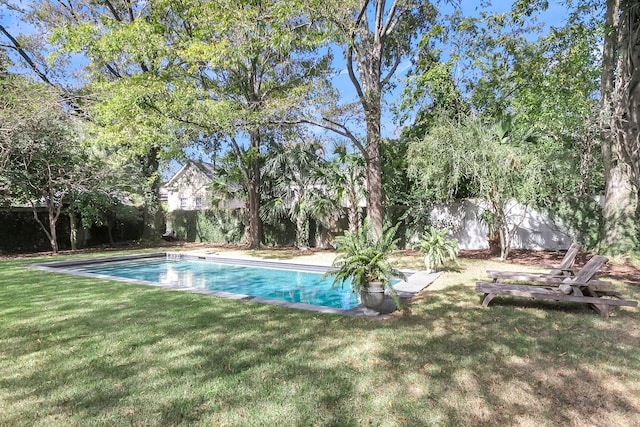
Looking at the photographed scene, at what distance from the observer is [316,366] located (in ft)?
11.5

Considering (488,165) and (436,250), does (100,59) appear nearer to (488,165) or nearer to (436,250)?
(436,250)

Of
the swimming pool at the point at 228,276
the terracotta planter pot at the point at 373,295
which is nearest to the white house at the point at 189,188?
the swimming pool at the point at 228,276

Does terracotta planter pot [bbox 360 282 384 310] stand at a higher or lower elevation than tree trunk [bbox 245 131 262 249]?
lower

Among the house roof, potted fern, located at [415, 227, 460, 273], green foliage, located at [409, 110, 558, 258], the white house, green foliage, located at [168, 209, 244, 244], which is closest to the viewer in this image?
potted fern, located at [415, 227, 460, 273]

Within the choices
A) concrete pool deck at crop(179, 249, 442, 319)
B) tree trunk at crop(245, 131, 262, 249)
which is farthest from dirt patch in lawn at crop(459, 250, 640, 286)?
tree trunk at crop(245, 131, 262, 249)

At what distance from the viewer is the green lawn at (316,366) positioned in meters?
2.71

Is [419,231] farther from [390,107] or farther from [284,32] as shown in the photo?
[284,32]

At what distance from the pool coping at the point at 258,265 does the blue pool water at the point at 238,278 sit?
24 centimetres

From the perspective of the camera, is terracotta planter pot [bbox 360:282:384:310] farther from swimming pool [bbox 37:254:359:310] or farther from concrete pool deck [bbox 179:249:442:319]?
swimming pool [bbox 37:254:359:310]

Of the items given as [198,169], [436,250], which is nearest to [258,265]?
[436,250]

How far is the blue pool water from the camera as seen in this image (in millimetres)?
8461

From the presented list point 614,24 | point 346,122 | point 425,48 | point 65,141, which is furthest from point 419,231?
point 65,141

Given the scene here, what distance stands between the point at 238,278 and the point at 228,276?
0.58m

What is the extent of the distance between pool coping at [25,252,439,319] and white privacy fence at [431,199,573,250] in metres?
6.27
